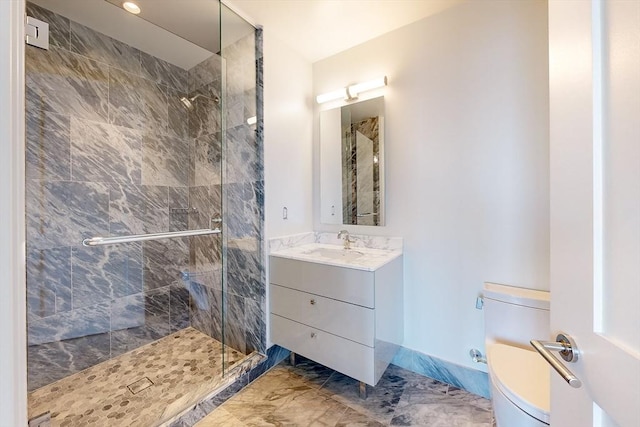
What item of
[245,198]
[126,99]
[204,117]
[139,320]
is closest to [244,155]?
[245,198]

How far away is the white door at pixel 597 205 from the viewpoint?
414mm

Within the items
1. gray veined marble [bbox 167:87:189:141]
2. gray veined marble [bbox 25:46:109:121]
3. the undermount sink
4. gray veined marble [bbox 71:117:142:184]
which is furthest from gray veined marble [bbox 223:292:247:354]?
gray veined marble [bbox 25:46:109:121]

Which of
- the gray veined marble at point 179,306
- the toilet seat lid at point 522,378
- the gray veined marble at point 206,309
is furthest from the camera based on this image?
the gray veined marble at point 179,306

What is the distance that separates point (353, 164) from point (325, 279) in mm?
972

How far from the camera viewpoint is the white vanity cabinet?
5.02 feet

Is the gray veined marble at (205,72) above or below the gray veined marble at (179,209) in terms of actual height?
above

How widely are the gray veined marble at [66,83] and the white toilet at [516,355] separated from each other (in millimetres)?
2987

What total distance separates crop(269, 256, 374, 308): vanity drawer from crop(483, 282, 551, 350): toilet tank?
2.31 ft

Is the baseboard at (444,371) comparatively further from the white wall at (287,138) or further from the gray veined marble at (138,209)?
the gray veined marble at (138,209)

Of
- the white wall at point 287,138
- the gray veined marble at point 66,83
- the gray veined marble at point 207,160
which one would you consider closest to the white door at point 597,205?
the white wall at point 287,138

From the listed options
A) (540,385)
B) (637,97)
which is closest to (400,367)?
(540,385)

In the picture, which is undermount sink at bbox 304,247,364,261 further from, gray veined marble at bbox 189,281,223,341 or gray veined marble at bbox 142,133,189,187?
gray veined marble at bbox 142,133,189,187

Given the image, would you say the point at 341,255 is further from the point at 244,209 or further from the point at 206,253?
the point at 206,253

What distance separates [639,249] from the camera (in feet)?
1.31
